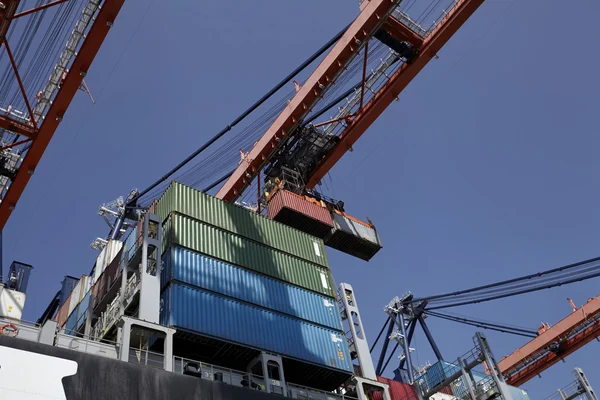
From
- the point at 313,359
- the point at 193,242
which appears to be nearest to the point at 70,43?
the point at 193,242

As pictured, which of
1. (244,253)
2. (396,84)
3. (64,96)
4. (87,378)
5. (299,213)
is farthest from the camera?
(396,84)

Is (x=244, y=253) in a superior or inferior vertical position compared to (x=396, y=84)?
inferior

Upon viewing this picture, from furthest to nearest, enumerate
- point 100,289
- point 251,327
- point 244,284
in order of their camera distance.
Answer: point 100,289 → point 244,284 → point 251,327

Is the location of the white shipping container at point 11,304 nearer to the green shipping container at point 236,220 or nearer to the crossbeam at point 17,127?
the crossbeam at point 17,127

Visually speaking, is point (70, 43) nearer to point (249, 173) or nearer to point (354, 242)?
point (249, 173)

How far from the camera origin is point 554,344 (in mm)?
47406

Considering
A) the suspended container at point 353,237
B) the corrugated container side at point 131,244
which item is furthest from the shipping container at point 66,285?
the suspended container at point 353,237

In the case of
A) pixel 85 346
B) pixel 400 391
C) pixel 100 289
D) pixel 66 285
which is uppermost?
pixel 66 285

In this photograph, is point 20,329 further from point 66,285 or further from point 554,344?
point 554,344

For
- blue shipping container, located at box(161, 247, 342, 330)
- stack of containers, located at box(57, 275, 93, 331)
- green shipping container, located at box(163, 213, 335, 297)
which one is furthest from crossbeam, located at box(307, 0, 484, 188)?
stack of containers, located at box(57, 275, 93, 331)

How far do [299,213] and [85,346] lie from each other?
17375 mm

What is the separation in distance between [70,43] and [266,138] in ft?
44.6

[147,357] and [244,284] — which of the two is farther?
[244,284]

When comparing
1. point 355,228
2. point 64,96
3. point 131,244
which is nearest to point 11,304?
point 131,244
